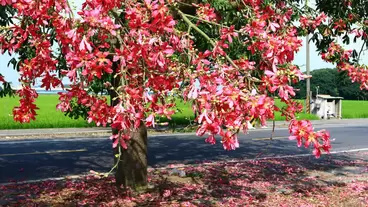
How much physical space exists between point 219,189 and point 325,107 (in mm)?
28879

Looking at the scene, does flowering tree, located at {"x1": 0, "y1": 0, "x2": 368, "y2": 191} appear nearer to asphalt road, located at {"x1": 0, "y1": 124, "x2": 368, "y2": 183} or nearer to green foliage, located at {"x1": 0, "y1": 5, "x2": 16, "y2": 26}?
green foliage, located at {"x1": 0, "y1": 5, "x2": 16, "y2": 26}

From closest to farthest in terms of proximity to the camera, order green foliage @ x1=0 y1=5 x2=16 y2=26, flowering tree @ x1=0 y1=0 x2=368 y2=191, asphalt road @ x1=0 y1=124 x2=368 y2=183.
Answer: flowering tree @ x1=0 y1=0 x2=368 y2=191 < green foliage @ x1=0 y1=5 x2=16 y2=26 < asphalt road @ x1=0 y1=124 x2=368 y2=183

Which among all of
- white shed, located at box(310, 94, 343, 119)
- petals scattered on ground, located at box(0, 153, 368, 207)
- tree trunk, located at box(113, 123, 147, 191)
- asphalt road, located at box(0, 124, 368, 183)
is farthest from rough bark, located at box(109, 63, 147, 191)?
white shed, located at box(310, 94, 343, 119)

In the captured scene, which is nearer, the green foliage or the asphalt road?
the green foliage

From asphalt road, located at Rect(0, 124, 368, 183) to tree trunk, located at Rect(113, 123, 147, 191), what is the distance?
311cm

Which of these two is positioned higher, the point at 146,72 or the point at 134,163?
the point at 146,72

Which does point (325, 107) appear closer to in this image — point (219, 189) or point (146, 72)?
point (219, 189)

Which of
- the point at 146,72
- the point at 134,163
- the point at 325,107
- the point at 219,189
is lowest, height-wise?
the point at 219,189

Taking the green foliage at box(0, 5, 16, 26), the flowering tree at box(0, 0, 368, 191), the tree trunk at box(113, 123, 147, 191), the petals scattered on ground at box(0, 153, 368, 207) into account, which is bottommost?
the petals scattered on ground at box(0, 153, 368, 207)

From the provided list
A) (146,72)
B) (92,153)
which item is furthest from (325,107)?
(146,72)

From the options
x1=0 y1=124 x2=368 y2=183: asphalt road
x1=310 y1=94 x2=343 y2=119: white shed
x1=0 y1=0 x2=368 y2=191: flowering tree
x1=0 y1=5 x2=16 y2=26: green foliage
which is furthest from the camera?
x1=310 y1=94 x2=343 y2=119: white shed

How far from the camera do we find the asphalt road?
403 inches

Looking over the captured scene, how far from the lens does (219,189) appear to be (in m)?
7.46

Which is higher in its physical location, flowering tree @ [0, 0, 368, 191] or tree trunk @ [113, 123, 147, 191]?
flowering tree @ [0, 0, 368, 191]
